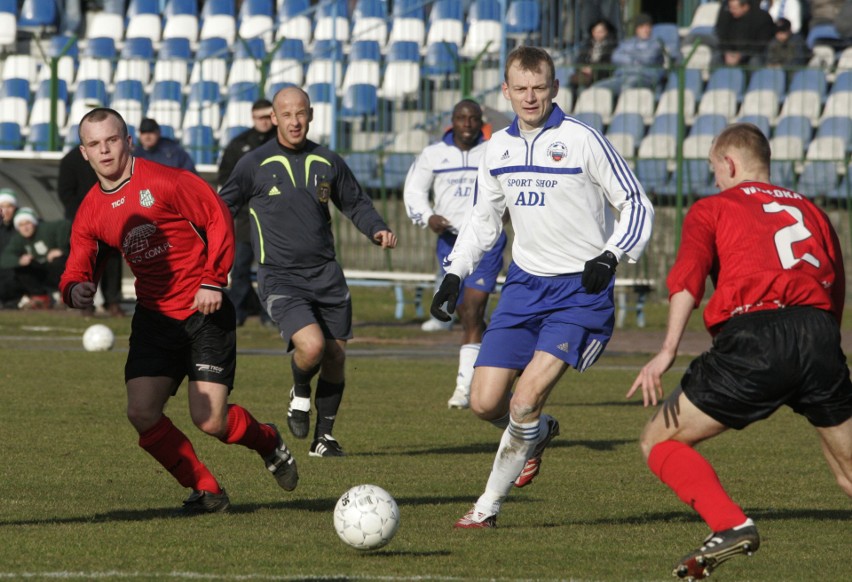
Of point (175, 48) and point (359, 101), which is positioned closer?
point (359, 101)

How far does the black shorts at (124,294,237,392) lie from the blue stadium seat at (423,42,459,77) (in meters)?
15.0

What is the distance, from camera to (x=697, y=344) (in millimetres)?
17672

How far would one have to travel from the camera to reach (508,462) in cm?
712

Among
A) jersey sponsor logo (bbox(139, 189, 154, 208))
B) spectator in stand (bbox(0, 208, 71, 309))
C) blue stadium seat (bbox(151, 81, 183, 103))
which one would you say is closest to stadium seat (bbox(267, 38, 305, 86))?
blue stadium seat (bbox(151, 81, 183, 103))

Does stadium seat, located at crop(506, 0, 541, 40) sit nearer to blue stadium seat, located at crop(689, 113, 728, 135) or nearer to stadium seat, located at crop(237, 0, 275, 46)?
blue stadium seat, located at crop(689, 113, 728, 135)

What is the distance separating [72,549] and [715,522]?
2.59 meters

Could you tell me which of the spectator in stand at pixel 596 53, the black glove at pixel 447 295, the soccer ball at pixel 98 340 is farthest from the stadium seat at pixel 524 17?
the black glove at pixel 447 295

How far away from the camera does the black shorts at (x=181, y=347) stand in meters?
7.35

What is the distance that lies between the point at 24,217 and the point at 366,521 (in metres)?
14.8

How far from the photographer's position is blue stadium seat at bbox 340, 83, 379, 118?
2309cm

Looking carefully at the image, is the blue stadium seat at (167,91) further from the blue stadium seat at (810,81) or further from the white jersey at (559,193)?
the white jersey at (559,193)

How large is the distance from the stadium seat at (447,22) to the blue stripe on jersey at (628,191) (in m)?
18.3

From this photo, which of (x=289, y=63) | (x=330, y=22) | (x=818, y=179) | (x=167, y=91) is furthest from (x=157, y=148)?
(x=330, y=22)

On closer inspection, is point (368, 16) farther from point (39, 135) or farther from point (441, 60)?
point (39, 135)
